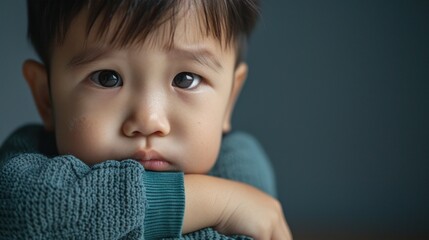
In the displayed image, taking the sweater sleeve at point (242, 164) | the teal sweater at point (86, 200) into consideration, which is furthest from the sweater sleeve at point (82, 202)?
the sweater sleeve at point (242, 164)

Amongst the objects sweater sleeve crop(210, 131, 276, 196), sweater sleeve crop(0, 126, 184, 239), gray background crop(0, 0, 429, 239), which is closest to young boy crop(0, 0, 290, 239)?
sweater sleeve crop(0, 126, 184, 239)

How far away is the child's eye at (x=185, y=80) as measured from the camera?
901mm

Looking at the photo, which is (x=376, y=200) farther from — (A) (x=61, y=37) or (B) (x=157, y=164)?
(A) (x=61, y=37)

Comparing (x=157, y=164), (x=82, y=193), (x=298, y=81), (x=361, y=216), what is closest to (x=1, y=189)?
(x=82, y=193)

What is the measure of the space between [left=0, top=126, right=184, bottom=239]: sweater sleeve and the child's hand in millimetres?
46

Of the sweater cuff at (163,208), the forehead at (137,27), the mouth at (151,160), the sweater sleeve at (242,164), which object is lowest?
the sweater sleeve at (242,164)

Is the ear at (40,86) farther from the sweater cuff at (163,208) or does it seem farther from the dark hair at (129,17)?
the sweater cuff at (163,208)

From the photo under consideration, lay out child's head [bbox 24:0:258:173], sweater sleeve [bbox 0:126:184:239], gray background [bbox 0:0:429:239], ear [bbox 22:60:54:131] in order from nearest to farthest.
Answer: sweater sleeve [bbox 0:126:184:239] → child's head [bbox 24:0:258:173] → ear [bbox 22:60:54:131] → gray background [bbox 0:0:429:239]

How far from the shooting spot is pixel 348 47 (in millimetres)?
1529

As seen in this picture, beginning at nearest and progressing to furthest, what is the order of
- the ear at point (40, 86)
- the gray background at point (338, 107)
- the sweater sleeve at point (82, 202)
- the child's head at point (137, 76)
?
the sweater sleeve at point (82, 202), the child's head at point (137, 76), the ear at point (40, 86), the gray background at point (338, 107)

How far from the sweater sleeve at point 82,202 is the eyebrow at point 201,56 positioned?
0.17m

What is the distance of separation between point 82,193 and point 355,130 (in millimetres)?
956

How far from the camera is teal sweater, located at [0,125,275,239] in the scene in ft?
2.47

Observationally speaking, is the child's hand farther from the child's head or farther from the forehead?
the forehead
